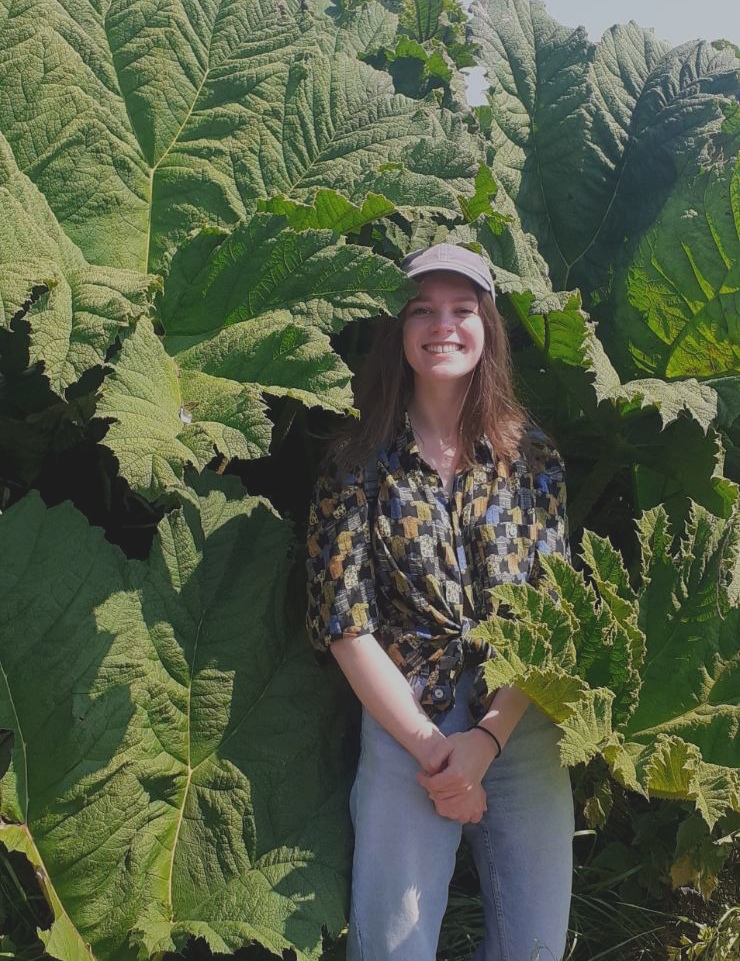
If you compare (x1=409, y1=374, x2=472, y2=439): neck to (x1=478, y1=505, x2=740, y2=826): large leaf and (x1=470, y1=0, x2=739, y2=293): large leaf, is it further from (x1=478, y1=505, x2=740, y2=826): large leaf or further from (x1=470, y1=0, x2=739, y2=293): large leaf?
(x1=470, y1=0, x2=739, y2=293): large leaf

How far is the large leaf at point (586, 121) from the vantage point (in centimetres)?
262

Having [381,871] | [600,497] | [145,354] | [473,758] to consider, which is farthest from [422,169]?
[381,871]

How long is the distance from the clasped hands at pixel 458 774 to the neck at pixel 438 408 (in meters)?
0.57

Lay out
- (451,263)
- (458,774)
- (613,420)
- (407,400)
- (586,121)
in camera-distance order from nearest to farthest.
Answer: (458,774) < (451,263) < (407,400) < (613,420) < (586,121)

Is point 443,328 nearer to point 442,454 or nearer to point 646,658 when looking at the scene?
point 442,454

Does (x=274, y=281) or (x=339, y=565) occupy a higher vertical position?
(x=274, y=281)

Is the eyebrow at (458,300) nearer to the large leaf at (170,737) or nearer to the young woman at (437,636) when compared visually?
the young woman at (437,636)

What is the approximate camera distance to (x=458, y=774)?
1.90 meters

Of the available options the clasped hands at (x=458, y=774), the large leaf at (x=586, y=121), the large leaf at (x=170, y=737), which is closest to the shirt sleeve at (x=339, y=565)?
the large leaf at (x=170, y=737)

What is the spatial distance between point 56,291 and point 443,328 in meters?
0.68

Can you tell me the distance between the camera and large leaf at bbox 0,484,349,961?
1.96m

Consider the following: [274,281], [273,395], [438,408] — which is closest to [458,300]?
[438,408]

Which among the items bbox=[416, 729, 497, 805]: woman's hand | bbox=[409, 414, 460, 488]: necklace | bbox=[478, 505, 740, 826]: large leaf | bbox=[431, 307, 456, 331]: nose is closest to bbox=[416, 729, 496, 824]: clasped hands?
bbox=[416, 729, 497, 805]: woman's hand

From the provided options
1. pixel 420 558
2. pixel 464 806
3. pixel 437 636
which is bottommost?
pixel 464 806
